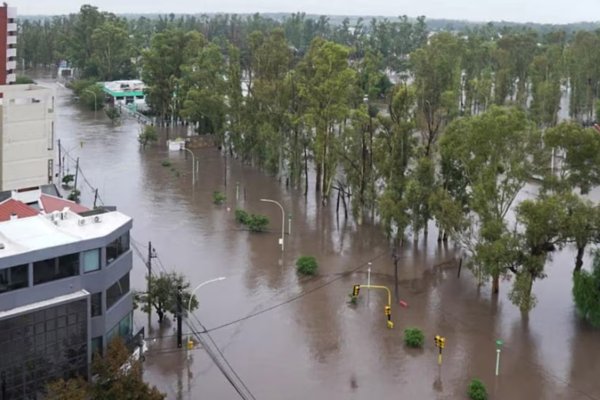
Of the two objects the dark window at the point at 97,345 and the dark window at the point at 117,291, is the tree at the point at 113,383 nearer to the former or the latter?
the dark window at the point at 97,345

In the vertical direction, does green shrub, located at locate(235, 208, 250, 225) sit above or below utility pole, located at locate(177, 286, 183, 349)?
above

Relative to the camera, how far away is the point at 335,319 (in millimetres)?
23109

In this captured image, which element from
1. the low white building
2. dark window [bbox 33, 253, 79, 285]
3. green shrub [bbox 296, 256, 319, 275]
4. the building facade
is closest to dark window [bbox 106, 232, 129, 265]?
the building facade

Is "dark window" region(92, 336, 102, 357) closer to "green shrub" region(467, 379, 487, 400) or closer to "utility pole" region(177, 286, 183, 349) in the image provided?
"utility pole" region(177, 286, 183, 349)

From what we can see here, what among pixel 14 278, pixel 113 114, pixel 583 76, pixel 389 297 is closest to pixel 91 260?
pixel 14 278

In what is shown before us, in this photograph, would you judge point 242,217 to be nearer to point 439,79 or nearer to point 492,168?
point 492,168

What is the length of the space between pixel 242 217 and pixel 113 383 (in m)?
17.9

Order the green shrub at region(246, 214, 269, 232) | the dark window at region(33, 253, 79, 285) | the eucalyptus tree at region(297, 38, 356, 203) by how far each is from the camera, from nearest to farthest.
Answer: the dark window at region(33, 253, 79, 285) < the green shrub at region(246, 214, 269, 232) < the eucalyptus tree at region(297, 38, 356, 203)

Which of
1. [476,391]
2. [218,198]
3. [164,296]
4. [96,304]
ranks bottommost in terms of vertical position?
[476,391]

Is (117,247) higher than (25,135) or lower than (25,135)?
lower

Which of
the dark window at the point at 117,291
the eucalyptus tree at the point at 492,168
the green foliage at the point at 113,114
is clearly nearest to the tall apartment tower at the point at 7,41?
the dark window at the point at 117,291

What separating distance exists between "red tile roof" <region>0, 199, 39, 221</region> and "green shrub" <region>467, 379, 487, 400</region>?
39.2 ft

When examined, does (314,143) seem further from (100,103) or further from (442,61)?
(100,103)

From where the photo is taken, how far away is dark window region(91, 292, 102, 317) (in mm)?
17234
